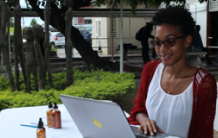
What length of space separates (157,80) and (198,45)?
22.8 feet

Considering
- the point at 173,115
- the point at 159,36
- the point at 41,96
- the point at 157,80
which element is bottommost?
the point at 41,96

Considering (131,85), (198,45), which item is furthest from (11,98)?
(198,45)

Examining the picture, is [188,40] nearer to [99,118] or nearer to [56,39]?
[99,118]

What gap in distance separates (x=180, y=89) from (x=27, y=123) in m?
1.20

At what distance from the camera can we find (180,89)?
5.88 feet

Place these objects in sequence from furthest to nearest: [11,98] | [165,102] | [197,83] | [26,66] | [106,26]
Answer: [106,26]
[26,66]
[11,98]
[165,102]
[197,83]

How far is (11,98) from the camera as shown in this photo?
148 inches

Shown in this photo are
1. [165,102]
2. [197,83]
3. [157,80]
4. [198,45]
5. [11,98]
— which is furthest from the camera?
[198,45]

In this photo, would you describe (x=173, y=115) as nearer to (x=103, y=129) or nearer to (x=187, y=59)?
(x=187, y=59)

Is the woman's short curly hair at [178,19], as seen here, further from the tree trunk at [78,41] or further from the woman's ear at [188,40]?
the tree trunk at [78,41]

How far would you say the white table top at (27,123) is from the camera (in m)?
1.86

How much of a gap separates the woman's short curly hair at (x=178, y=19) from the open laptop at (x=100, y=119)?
697 millimetres

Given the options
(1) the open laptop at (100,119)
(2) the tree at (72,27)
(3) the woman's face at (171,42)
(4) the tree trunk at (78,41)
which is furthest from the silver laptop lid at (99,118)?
(4) the tree trunk at (78,41)

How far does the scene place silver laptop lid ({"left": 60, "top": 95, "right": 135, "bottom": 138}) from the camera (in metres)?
1.21
